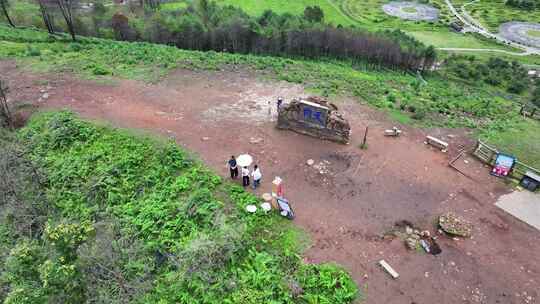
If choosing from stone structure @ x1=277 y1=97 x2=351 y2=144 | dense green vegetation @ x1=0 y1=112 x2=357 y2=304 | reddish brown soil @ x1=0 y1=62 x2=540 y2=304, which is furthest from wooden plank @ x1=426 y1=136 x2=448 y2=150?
dense green vegetation @ x1=0 y1=112 x2=357 y2=304

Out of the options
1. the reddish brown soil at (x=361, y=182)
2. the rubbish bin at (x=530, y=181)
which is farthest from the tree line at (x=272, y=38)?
the rubbish bin at (x=530, y=181)

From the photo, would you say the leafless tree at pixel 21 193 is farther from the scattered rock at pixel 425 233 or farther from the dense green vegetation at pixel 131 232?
the scattered rock at pixel 425 233

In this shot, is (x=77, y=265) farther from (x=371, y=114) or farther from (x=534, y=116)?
(x=534, y=116)

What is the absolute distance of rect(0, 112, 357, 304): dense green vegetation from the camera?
1174cm

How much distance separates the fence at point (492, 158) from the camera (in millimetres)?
18219

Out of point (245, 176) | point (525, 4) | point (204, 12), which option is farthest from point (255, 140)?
point (525, 4)

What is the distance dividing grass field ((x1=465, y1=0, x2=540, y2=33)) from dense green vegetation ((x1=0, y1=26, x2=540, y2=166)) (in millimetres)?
40081

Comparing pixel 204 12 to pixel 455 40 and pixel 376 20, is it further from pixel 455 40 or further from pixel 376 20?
pixel 455 40

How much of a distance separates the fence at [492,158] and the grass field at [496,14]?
200 ft

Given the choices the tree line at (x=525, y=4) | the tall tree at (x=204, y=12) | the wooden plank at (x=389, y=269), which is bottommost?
the wooden plank at (x=389, y=269)

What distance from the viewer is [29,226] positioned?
55.1 feet

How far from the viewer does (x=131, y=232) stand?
15.4 metres

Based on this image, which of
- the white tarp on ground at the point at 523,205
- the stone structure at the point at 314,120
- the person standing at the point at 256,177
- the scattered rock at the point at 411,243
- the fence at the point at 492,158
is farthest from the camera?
the stone structure at the point at 314,120

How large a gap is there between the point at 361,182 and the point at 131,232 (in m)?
11.7
